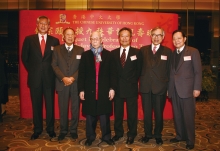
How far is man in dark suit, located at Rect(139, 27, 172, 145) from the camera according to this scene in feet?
10.9

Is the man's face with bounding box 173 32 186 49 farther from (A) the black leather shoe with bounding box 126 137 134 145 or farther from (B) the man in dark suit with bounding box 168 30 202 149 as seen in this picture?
(A) the black leather shoe with bounding box 126 137 134 145

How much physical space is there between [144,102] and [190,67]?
33.2 inches

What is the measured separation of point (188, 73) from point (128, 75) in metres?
0.84

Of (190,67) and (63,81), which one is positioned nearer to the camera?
(190,67)

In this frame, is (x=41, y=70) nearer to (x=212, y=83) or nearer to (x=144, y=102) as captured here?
(x=144, y=102)

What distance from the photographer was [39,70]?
138 inches

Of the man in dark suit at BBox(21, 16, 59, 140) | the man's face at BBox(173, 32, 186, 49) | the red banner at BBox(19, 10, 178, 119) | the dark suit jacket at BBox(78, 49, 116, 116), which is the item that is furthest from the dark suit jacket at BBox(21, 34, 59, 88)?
the man's face at BBox(173, 32, 186, 49)

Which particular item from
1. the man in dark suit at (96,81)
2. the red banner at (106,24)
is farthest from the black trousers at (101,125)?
the red banner at (106,24)

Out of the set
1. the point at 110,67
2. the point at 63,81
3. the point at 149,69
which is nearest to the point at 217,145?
the point at 149,69

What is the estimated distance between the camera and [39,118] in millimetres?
3613

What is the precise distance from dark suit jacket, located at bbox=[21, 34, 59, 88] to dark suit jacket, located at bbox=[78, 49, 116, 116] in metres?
0.61

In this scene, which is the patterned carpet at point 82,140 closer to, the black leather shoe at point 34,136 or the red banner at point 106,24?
the black leather shoe at point 34,136

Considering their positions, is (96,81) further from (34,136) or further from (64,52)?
(34,136)

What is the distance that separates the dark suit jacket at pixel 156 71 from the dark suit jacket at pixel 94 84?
1.62ft
